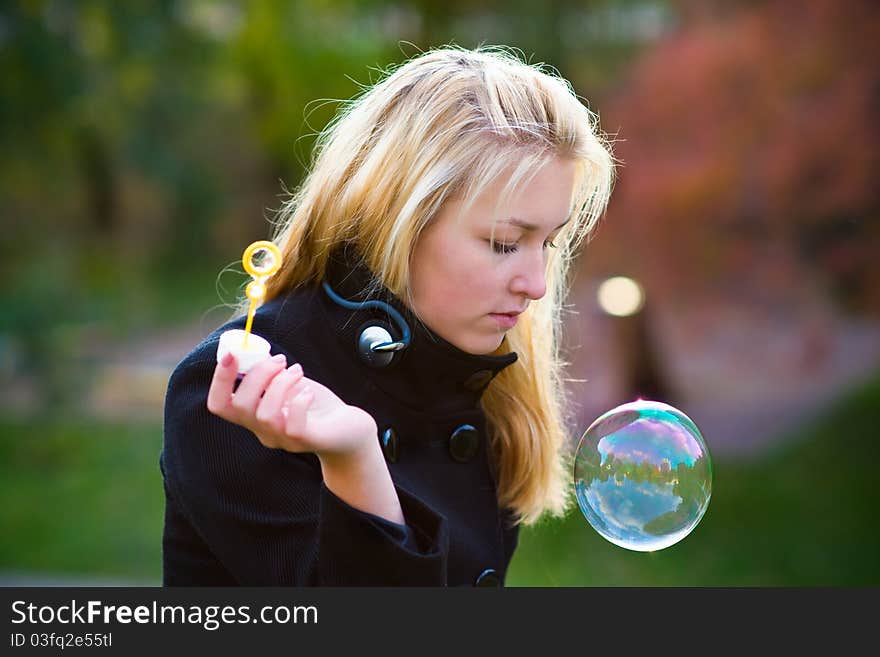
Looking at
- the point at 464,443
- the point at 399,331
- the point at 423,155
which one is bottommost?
the point at 464,443

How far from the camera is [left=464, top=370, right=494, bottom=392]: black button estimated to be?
212 cm

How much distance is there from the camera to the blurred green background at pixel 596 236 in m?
6.54

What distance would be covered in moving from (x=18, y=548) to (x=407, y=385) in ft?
19.9

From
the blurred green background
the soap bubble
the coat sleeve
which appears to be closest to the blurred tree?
the blurred green background

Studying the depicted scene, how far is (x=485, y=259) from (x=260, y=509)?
58 cm

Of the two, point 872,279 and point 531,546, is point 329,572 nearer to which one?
point 531,546

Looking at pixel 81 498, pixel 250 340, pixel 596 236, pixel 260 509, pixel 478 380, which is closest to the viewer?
pixel 250 340

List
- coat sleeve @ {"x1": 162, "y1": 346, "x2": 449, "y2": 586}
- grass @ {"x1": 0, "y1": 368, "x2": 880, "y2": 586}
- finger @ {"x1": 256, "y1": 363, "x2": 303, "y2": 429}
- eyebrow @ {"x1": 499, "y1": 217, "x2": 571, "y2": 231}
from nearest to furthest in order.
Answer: finger @ {"x1": 256, "y1": 363, "x2": 303, "y2": 429} < coat sleeve @ {"x1": 162, "y1": 346, "x2": 449, "y2": 586} < eyebrow @ {"x1": 499, "y1": 217, "x2": 571, "y2": 231} < grass @ {"x1": 0, "y1": 368, "x2": 880, "y2": 586}

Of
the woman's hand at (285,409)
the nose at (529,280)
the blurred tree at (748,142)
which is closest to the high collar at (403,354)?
the nose at (529,280)

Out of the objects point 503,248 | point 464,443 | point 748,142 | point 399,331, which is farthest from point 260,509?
point 748,142

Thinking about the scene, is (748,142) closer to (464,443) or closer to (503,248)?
(464,443)

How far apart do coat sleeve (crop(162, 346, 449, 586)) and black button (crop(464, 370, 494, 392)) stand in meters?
0.33

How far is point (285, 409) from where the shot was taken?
1.52 meters

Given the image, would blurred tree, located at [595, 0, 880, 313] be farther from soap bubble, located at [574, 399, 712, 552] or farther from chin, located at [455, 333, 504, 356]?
chin, located at [455, 333, 504, 356]
